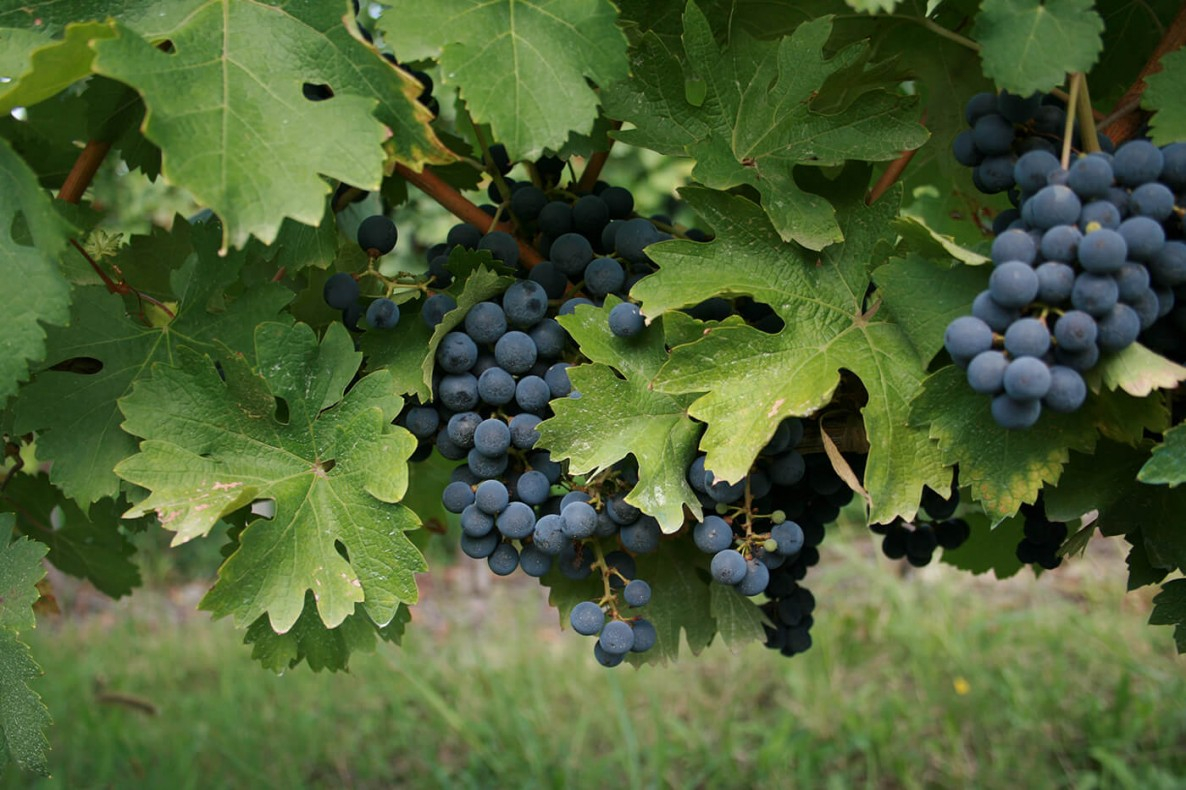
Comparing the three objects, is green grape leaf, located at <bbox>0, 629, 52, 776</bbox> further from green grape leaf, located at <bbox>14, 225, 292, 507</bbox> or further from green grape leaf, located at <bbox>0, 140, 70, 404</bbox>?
green grape leaf, located at <bbox>0, 140, 70, 404</bbox>

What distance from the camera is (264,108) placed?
0.87 metres

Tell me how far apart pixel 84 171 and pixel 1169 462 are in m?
1.09

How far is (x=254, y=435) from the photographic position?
1.02 metres

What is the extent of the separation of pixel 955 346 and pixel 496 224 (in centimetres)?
56

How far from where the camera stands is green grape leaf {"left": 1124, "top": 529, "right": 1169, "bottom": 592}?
1009mm

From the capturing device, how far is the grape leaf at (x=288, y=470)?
95 centimetres

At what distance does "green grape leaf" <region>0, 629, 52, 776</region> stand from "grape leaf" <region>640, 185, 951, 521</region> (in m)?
0.70

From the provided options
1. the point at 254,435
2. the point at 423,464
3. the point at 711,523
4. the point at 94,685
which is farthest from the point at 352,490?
the point at 94,685

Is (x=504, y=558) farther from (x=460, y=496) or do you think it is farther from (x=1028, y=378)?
(x=1028, y=378)

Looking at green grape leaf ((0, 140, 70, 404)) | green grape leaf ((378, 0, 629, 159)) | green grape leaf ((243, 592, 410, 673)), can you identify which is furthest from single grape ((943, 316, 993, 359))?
green grape leaf ((0, 140, 70, 404))

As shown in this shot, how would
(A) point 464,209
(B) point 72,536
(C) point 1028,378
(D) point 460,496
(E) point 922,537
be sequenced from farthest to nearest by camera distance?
(B) point 72,536
(E) point 922,537
(A) point 464,209
(D) point 460,496
(C) point 1028,378

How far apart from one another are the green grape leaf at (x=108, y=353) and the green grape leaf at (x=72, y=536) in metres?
0.41

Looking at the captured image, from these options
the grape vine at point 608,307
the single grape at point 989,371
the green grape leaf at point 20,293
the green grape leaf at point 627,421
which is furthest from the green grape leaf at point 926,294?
the green grape leaf at point 20,293

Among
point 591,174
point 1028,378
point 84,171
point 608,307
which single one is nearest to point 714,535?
point 608,307
